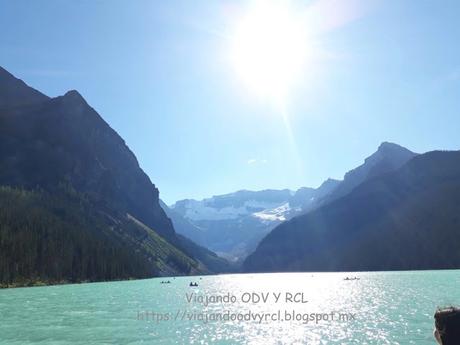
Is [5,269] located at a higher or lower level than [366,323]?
higher

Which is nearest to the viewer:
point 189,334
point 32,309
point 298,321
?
point 189,334

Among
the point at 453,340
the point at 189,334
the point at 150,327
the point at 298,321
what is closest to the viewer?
the point at 453,340

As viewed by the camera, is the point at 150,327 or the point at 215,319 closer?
the point at 150,327

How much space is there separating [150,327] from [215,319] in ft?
40.1

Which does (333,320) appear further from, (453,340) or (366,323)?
(453,340)

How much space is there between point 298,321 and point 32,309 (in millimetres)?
50233

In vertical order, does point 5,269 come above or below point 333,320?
above

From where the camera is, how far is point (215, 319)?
6994 centimetres

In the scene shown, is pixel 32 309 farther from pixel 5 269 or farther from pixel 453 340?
pixel 5 269

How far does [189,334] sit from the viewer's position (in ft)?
181

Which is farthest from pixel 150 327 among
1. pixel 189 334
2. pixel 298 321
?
pixel 298 321

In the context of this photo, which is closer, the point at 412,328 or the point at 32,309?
the point at 412,328

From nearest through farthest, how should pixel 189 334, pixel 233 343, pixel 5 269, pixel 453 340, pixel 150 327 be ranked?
pixel 453 340
pixel 233 343
pixel 189 334
pixel 150 327
pixel 5 269

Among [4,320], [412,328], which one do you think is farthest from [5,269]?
[412,328]
